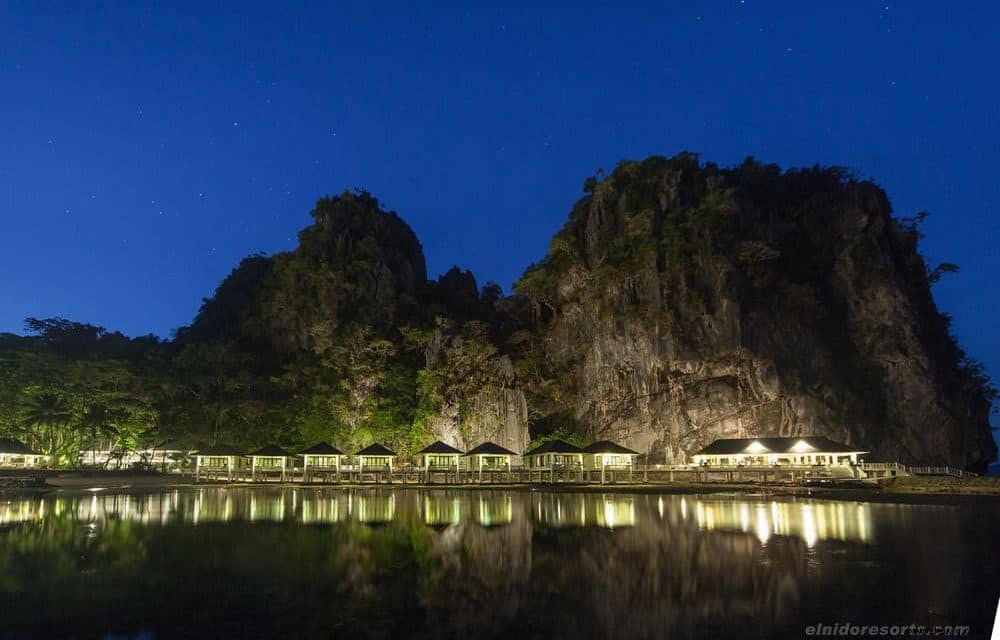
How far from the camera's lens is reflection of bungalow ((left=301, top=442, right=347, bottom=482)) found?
43.0 metres

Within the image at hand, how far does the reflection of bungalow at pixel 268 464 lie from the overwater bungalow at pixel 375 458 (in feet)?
17.5

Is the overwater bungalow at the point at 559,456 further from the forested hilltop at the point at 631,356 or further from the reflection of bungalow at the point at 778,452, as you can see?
the reflection of bungalow at the point at 778,452

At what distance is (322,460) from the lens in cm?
4700

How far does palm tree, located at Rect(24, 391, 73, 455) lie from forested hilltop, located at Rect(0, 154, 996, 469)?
14 centimetres

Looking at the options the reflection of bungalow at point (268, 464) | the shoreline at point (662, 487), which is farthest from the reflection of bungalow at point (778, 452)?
the reflection of bungalow at point (268, 464)

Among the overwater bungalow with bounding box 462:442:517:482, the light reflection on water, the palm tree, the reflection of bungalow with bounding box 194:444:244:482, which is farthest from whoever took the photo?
the palm tree

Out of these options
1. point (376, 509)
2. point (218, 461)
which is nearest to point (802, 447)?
point (376, 509)

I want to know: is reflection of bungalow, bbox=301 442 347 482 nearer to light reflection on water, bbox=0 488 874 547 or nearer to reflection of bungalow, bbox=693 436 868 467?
light reflection on water, bbox=0 488 874 547

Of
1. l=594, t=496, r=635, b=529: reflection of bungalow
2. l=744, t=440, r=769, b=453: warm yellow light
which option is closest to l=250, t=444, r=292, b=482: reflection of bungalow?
l=594, t=496, r=635, b=529: reflection of bungalow

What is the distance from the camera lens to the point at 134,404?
2002 inches

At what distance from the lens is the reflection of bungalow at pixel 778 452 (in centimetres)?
4078

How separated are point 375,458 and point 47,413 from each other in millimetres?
26566

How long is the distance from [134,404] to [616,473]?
1569 inches

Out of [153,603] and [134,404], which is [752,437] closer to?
[153,603]
